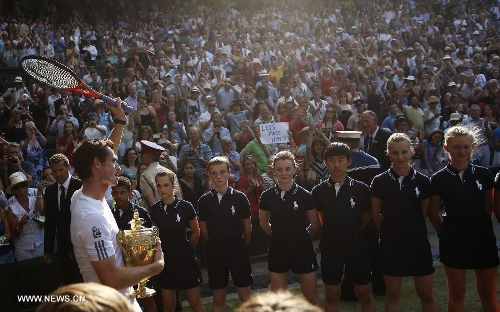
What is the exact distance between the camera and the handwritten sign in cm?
931

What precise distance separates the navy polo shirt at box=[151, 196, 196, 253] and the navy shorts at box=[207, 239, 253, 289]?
0.34 metres

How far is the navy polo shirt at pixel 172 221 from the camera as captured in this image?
5023mm

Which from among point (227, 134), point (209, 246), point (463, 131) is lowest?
point (209, 246)

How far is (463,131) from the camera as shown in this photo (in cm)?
455

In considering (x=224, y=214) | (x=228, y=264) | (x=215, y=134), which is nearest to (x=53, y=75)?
(x=224, y=214)

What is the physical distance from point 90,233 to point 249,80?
11461 millimetres

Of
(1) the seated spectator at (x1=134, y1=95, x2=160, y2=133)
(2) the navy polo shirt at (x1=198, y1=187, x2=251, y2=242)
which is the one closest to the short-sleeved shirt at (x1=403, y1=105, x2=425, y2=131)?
(1) the seated spectator at (x1=134, y1=95, x2=160, y2=133)

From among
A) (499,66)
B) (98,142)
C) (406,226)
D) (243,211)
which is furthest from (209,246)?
(499,66)

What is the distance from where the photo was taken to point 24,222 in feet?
19.9

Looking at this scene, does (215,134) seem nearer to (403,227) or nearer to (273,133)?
(273,133)

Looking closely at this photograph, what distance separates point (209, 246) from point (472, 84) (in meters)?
11.4

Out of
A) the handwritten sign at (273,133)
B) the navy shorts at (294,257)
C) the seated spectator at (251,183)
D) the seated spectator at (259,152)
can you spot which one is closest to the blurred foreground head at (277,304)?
the navy shorts at (294,257)

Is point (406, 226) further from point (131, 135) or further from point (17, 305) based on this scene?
point (131, 135)

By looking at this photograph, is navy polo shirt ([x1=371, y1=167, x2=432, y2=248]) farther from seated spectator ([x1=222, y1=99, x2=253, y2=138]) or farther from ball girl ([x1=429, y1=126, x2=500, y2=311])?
seated spectator ([x1=222, y1=99, x2=253, y2=138])
